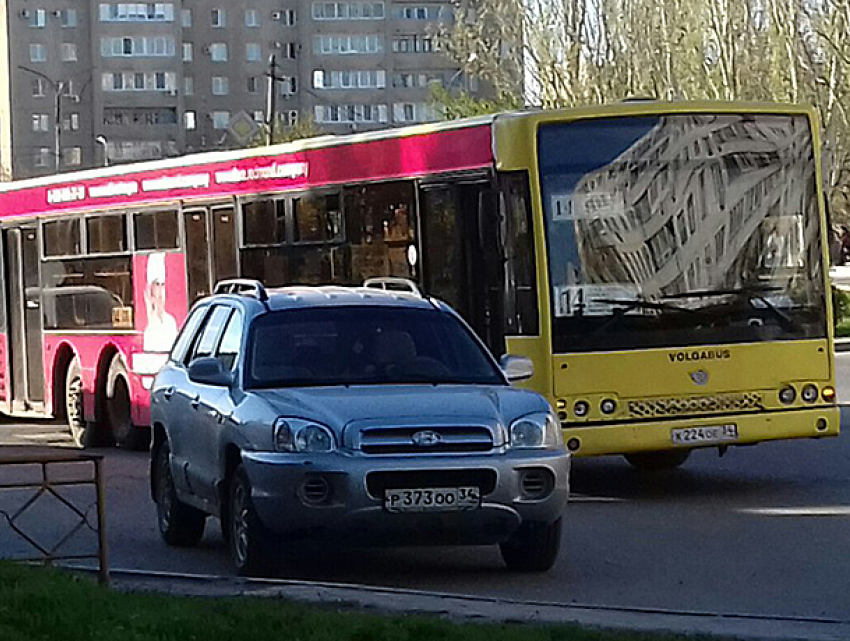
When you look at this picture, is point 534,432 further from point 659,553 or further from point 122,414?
point 122,414

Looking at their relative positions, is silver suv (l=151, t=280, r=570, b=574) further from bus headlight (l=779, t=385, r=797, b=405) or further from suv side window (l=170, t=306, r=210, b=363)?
bus headlight (l=779, t=385, r=797, b=405)

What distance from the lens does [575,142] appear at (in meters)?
15.9

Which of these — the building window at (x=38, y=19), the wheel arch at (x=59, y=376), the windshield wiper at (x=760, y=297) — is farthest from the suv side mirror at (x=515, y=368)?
the building window at (x=38, y=19)

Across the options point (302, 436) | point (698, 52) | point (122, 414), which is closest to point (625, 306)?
point (302, 436)

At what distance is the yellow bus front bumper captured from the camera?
1546 centimetres

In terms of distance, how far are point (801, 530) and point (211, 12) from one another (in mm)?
112929

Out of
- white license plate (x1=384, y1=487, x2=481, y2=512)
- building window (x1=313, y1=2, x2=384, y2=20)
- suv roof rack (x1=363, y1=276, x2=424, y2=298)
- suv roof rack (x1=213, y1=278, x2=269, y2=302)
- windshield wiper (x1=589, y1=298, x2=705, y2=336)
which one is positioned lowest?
white license plate (x1=384, y1=487, x2=481, y2=512)

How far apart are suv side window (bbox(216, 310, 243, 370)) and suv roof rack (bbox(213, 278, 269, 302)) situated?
182 mm

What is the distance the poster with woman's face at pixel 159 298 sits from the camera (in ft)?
70.8

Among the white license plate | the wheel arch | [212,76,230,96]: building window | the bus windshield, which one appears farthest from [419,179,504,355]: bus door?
[212,76,230,96]: building window

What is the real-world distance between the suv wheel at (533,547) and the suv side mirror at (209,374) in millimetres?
1896

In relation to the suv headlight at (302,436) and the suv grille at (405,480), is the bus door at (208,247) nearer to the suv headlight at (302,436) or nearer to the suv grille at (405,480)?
the suv headlight at (302,436)

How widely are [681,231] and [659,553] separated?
3.99 metres

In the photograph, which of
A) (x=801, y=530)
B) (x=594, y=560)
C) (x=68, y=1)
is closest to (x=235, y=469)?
(x=594, y=560)
